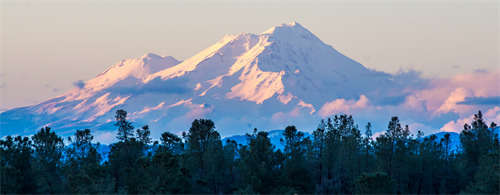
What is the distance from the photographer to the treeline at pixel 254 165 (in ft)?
184

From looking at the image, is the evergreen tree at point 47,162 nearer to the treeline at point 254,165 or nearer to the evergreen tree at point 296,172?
the treeline at point 254,165

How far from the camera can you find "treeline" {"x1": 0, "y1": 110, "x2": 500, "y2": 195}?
2208 inches

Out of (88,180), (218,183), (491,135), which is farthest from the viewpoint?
(491,135)

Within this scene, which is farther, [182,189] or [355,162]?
[355,162]

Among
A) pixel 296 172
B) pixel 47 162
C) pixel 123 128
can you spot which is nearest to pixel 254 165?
pixel 296 172

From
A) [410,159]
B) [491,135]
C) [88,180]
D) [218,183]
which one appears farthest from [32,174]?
[491,135]

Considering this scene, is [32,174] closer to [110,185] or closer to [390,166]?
[110,185]

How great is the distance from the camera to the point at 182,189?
56.2 metres

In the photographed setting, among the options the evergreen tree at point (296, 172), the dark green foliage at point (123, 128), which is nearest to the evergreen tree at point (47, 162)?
the dark green foliage at point (123, 128)

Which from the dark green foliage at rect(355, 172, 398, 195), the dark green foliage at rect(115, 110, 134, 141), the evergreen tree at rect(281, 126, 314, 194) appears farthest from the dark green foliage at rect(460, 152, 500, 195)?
the dark green foliage at rect(115, 110, 134, 141)

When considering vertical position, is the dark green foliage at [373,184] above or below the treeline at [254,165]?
below

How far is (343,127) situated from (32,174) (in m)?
51.5

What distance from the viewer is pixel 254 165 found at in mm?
65062

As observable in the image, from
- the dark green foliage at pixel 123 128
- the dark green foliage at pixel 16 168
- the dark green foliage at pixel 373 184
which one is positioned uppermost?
the dark green foliage at pixel 123 128
